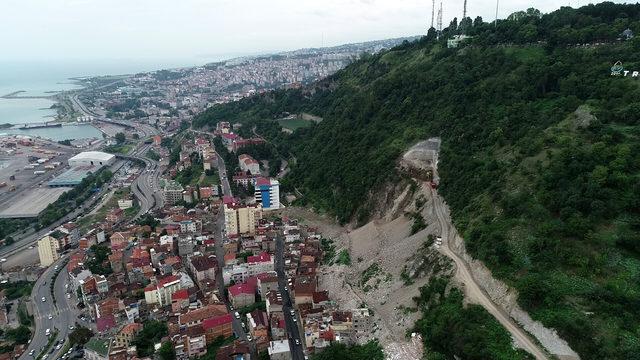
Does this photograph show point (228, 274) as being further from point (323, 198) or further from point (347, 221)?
point (323, 198)

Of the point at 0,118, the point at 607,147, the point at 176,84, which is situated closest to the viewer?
the point at 607,147

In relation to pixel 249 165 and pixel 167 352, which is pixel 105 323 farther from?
pixel 249 165

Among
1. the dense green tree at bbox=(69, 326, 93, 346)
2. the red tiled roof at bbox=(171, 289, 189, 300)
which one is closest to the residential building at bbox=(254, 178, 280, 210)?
the red tiled roof at bbox=(171, 289, 189, 300)

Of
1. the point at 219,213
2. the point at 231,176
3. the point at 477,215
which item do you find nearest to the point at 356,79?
the point at 231,176

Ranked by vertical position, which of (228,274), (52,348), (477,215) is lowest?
(52,348)

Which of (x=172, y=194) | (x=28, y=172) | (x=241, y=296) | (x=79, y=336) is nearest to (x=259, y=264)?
(x=241, y=296)

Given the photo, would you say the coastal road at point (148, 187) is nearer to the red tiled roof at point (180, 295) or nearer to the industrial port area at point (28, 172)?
the industrial port area at point (28, 172)
